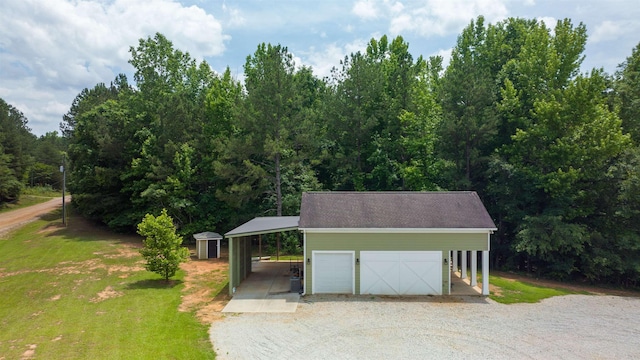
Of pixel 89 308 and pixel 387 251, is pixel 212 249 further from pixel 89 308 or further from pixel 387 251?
pixel 387 251

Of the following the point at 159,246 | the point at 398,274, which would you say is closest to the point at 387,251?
→ the point at 398,274

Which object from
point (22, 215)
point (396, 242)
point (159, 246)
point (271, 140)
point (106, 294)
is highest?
point (271, 140)

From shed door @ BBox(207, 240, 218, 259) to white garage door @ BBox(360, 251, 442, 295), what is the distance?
12.4 metres

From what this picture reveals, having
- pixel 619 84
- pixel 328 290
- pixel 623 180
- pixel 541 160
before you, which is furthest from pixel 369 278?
pixel 619 84

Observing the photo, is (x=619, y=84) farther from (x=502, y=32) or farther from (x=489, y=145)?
(x=502, y=32)

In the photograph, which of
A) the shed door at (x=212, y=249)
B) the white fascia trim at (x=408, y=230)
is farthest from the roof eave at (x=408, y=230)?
the shed door at (x=212, y=249)

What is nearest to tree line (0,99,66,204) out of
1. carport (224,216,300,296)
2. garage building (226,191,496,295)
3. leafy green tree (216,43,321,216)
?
leafy green tree (216,43,321,216)

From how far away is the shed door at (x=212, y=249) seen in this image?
25.3 m

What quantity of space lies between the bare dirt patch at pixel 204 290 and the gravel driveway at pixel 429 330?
1099 mm

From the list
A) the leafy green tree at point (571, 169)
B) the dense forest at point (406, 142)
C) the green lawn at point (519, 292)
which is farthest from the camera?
the dense forest at point (406, 142)

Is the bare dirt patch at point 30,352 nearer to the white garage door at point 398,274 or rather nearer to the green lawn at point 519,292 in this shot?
the white garage door at point 398,274

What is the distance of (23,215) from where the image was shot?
123 feet

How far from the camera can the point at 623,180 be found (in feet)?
69.2

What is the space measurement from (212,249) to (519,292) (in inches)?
695
